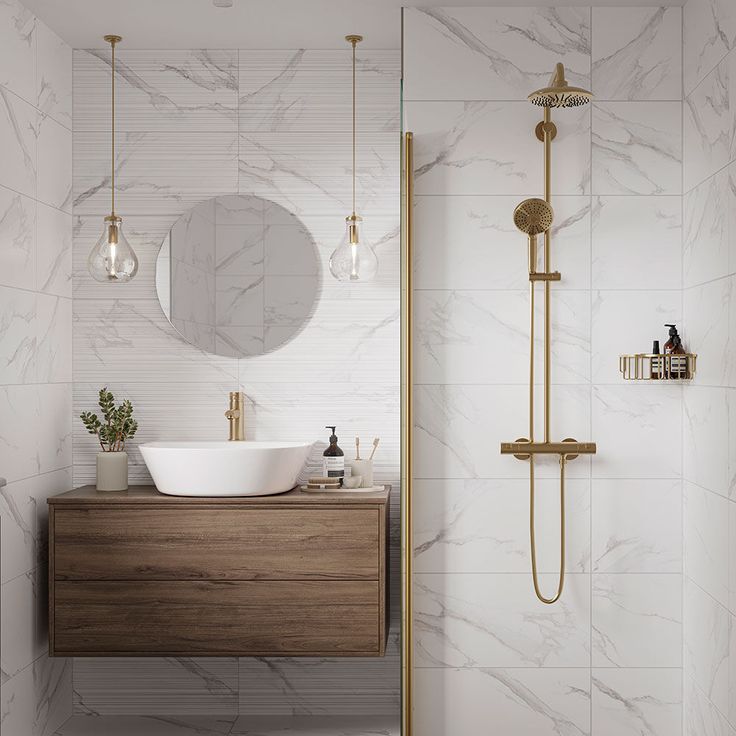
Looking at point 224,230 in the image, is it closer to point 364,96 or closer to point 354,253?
point 354,253

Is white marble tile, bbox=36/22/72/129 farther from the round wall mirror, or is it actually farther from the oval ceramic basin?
the oval ceramic basin

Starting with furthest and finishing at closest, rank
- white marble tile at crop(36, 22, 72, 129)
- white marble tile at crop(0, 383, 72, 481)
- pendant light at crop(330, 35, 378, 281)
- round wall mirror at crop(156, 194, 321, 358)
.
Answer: round wall mirror at crop(156, 194, 321, 358) < pendant light at crop(330, 35, 378, 281) < white marble tile at crop(36, 22, 72, 129) < white marble tile at crop(0, 383, 72, 481)

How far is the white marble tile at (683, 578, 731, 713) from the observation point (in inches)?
96.7

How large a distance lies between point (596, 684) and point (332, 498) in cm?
104

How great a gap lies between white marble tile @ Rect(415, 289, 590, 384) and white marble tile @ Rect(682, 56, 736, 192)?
59 centimetres

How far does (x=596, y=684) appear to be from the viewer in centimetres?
281

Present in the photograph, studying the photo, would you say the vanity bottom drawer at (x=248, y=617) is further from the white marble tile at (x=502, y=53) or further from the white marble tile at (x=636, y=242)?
the white marble tile at (x=502, y=53)

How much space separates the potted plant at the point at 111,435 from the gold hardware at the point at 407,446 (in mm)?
1018

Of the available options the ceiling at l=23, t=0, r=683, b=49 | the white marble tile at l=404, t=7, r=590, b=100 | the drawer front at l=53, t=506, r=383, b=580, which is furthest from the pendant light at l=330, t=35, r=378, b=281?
the drawer front at l=53, t=506, r=383, b=580

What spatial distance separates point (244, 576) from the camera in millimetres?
2816

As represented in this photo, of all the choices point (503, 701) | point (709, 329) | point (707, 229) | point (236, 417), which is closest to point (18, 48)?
point (236, 417)

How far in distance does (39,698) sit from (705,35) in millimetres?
3056

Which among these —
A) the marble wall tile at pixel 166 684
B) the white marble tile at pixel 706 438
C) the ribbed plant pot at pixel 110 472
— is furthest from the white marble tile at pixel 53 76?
the white marble tile at pixel 706 438

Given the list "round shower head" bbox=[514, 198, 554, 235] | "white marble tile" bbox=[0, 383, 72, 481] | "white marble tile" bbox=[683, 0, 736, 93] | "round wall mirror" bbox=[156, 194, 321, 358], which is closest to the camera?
"white marble tile" bbox=[683, 0, 736, 93]
